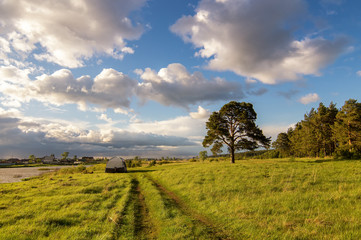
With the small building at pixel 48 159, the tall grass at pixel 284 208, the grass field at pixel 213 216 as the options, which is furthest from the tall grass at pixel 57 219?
the small building at pixel 48 159

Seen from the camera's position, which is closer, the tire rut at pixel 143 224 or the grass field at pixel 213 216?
the grass field at pixel 213 216

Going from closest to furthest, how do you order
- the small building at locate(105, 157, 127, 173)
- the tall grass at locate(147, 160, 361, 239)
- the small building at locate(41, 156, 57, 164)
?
the tall grass at locate(147, 160, 361, 239)
the small building at locate(105, 157, 127, 173)
the small building at locate(41, 156, 57, 164)

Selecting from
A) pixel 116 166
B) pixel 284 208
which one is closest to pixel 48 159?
pixel 116 166

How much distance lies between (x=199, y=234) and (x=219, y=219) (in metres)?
2.24

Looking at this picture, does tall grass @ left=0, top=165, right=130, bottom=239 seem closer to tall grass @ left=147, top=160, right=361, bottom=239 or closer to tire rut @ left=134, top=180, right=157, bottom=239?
tire rut @ left=134, top=180, right=157, bottom=239

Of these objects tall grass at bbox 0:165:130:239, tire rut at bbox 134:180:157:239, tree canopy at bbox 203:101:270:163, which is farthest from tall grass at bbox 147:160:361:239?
tree canopy at bbox 203:101:270:163

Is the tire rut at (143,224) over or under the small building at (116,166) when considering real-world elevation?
over

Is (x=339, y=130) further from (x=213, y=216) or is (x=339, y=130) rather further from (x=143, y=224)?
(x=143, y=224)

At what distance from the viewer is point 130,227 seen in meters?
8.79

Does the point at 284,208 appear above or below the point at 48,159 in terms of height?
above

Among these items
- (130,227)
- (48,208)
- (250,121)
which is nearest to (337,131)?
(250,121)

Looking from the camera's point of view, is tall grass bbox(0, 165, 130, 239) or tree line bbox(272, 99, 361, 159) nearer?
tall grass bbox(0, 165, 130, 239)

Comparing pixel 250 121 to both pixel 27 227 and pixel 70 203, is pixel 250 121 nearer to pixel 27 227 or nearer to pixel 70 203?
pixel 70 203

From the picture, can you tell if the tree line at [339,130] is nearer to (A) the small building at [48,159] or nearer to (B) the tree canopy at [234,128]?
(B) the tree canopy at [234,128]
